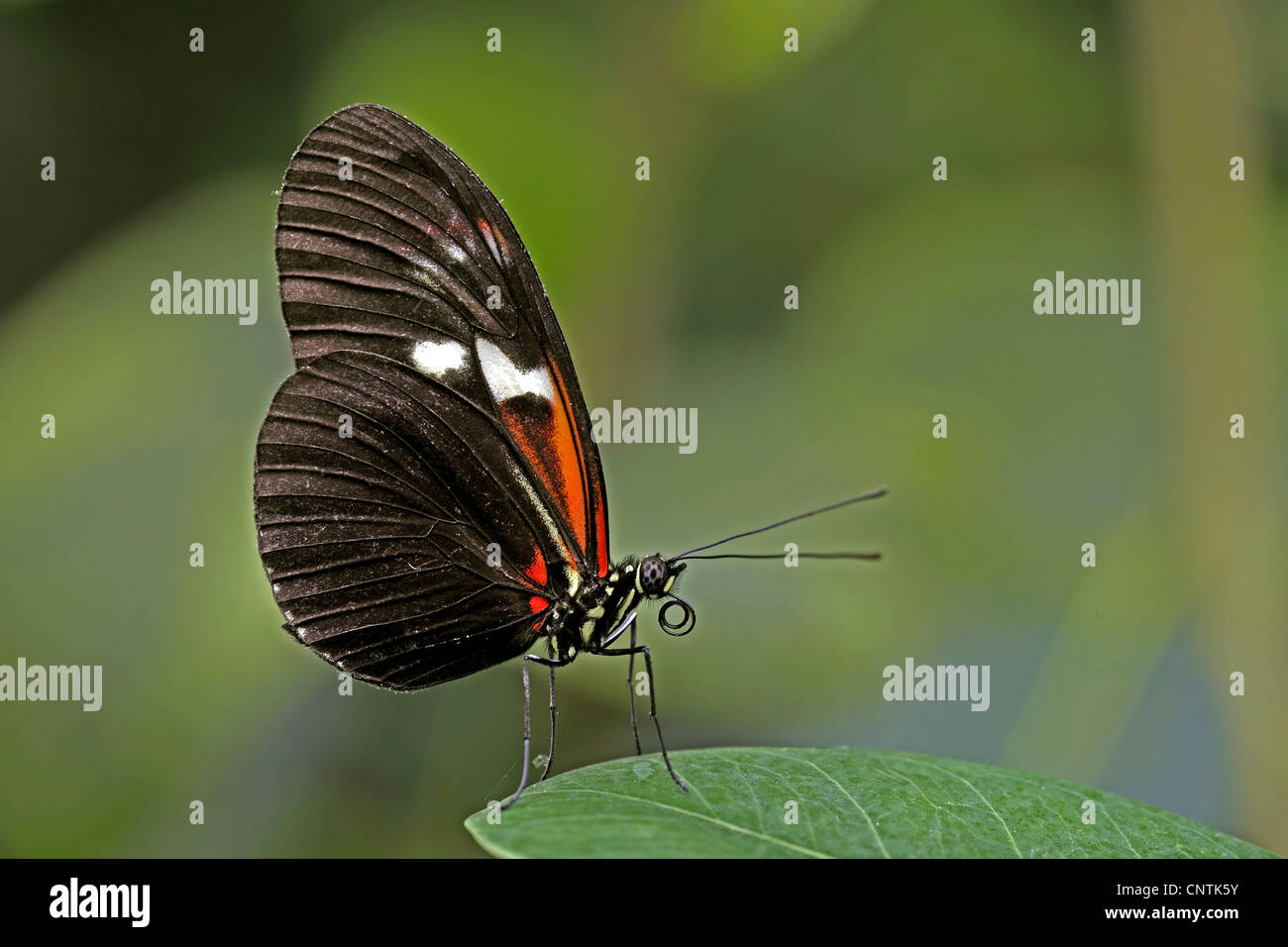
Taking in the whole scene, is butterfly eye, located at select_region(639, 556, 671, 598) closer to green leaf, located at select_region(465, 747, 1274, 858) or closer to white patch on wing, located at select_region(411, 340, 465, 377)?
green leaf, located at select_region(465, 747, 1274, 858)

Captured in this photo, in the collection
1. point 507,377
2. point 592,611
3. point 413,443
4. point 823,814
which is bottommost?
point 823,814

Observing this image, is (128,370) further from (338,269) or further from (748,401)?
(748,401)

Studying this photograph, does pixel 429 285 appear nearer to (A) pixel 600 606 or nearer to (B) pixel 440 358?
(B) pixel 440 358

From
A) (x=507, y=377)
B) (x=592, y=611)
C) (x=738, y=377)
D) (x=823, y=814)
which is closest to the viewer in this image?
(x=823, y=814)

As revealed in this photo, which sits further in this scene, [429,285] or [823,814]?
[429,285]

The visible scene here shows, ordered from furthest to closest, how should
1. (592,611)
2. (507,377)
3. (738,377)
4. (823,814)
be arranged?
(738,377)
(592,611)
(507,377)
(823,814)

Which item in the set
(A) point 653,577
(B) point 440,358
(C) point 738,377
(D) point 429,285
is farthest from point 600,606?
(C) point 738,377

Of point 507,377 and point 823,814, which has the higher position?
point 507,377
